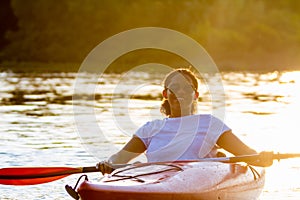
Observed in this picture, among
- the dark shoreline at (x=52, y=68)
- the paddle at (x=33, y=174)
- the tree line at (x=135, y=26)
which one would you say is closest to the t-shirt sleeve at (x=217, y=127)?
the paddle at (x=33, y=174)

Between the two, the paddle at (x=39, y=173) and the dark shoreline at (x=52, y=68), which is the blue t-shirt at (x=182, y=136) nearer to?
the paddle at (x=39, y=173)

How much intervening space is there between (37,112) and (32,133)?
16.0 ft

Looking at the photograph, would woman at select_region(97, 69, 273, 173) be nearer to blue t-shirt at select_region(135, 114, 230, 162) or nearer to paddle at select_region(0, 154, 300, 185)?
blue t-shirt at select_region(135, 114, 230, 162)

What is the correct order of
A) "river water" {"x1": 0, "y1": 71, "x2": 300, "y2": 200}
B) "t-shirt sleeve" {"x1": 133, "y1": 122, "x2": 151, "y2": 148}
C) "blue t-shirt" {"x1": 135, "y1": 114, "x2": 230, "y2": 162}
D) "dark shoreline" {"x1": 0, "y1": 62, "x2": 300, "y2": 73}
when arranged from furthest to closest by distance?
1. "dark shoreline" {"x1": 0, "y1": 62, "x2": 300, "y2": 73}
2. "river water" {"x1": 0, "y1": 71, "x2": 300, "y2": 200}
3. "t-shirt sleeve" {"x1": 133, "y1": 122, "x2": 151, "y2": 148}
4. "blue t-shirt" {"x1": 135, "y1": 114, "x2": 230, "y2": 162}

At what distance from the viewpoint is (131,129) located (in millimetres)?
17562

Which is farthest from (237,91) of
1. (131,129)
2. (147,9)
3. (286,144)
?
(147,9)

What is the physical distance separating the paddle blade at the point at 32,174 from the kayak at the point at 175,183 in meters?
0.94

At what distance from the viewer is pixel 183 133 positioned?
333 inches

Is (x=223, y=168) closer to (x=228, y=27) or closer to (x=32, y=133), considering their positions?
(x=32, y=133)

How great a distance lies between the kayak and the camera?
7266 millimetres

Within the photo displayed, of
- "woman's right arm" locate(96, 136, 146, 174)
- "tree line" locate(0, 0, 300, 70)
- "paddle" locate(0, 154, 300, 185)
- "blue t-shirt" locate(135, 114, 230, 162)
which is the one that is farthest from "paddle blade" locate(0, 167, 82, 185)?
"tree line" locate(0, 0, 300, 70)

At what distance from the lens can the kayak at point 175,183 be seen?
23.8 ft

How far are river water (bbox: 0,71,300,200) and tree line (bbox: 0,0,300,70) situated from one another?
1159 inches

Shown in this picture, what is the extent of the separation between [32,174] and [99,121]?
1041 centimetres
